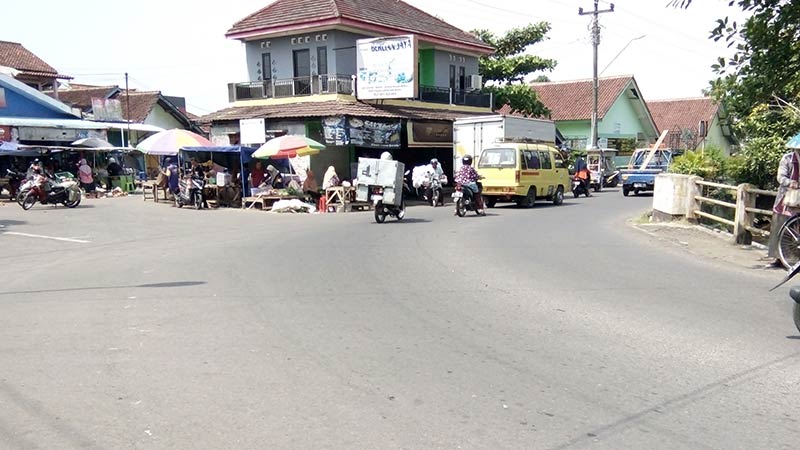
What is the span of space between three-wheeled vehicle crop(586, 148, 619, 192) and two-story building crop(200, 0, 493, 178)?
8090mm

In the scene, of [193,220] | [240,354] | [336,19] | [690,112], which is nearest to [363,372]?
[240,354]

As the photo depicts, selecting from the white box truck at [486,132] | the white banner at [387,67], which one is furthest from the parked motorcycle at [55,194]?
the white box truck at [486,132]

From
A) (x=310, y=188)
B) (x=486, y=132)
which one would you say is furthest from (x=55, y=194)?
(x=486, y=132)

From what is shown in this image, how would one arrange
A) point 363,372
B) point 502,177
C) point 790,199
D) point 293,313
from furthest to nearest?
point 502,177 < point 790,199 < point 293,313 < point 363,372

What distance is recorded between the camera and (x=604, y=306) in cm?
753

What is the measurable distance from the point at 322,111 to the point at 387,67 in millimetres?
2994

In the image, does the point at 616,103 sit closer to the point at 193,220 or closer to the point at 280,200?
the point at 280,200

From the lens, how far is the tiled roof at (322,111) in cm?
2539

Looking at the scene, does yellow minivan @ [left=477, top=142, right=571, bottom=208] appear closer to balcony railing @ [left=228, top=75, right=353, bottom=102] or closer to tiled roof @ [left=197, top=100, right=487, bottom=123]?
tiled roof @ [left=197, top=100, right=487, bottom=123]

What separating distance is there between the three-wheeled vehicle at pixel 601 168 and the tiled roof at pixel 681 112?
16.4 meters

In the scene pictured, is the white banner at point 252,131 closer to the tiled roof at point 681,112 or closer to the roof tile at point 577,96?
the roof tile at point 577,96

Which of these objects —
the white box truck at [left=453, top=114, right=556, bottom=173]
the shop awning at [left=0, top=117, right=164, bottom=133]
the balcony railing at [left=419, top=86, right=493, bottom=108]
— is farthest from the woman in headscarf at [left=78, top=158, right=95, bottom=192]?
the white box truck at [left=453, top=114, right=556, bottom=173]

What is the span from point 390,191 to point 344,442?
1327 centimetres

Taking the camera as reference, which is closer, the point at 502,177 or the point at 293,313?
the point at 293,313
